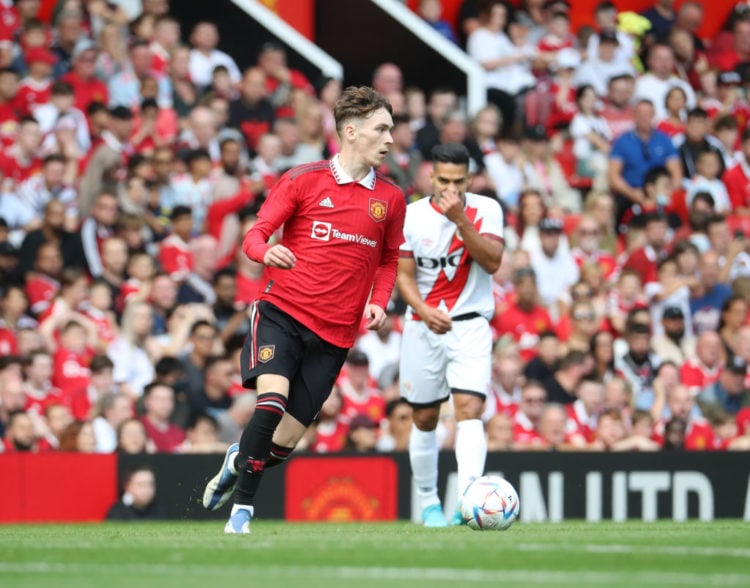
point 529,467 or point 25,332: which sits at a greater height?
point 25,332

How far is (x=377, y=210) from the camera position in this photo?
356 inches

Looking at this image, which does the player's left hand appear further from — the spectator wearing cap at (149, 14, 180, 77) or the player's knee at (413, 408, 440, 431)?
the spectator wearing cap at (149, 14, 180, 77)

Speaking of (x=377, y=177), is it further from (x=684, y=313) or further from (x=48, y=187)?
(x=684, y=313)

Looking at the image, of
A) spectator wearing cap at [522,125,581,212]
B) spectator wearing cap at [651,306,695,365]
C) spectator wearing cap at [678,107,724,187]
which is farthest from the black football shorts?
spectator wearing cap at [678,107,724,187]

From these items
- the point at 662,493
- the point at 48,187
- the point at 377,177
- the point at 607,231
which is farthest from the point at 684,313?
the point at 377,177

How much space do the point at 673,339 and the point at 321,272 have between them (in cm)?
772

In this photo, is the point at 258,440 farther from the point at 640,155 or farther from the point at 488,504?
the point at 640,155

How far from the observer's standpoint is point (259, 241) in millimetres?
8477

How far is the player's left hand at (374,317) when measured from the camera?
8734mm

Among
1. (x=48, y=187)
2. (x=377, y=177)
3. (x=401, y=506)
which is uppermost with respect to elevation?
(x=48, y=187)

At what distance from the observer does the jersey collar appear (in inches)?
353

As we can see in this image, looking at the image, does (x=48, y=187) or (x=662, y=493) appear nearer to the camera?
(x=662, y=493)

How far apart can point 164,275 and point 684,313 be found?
532 centimetres

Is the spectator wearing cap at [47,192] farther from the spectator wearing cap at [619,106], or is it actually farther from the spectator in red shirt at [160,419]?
the spectator wearing cap at [619,106]
